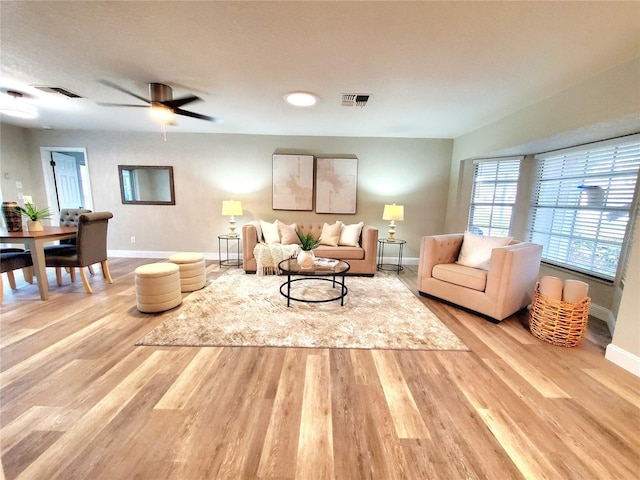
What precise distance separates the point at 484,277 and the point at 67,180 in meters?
7.52

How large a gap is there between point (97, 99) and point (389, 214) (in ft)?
14.1

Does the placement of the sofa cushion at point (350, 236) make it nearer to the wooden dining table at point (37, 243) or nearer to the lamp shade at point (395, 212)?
the lamp shade at point (395, 212)

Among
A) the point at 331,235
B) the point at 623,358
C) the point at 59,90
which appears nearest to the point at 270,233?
the point at 331,235

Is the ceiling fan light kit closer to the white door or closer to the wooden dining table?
the wooden dining table

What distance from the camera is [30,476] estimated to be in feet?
3.46

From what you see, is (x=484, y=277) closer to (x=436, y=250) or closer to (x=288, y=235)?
(x=436, y=250)

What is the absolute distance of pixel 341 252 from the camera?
3859 mm

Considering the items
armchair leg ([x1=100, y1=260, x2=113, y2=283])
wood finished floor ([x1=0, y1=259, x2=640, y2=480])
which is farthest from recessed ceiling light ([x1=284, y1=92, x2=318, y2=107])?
armchair leg ([x1=100, y1=260, x2=113, y2=283])

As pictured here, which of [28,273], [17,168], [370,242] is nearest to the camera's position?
[28,273]

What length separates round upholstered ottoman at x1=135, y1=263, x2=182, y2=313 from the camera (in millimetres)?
2496

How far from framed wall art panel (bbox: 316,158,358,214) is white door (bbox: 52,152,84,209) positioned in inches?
201

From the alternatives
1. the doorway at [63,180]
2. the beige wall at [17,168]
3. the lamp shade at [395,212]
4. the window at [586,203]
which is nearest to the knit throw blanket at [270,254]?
the lamp shade at [395,212]

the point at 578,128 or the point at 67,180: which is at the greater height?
the point at 578,128

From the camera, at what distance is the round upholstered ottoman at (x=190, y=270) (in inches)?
122
